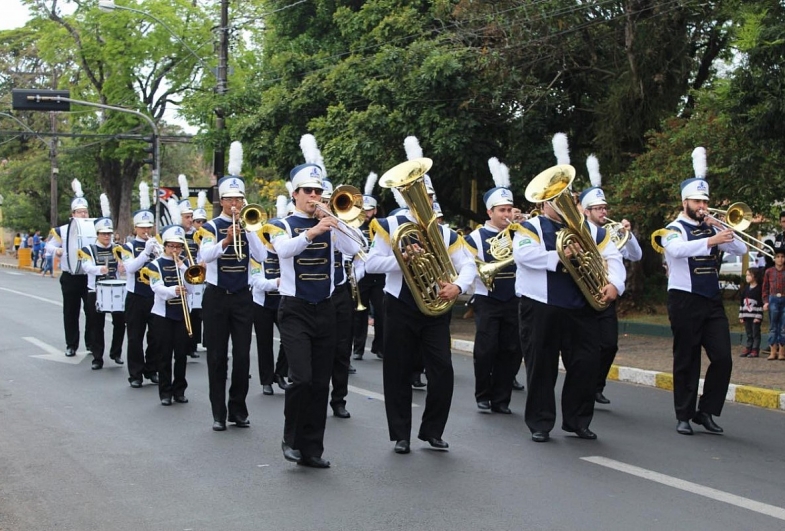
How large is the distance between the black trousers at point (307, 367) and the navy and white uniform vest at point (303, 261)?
0.25 ft

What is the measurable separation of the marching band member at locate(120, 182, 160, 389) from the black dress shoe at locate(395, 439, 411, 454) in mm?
4852

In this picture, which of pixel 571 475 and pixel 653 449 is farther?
pixel 653 449

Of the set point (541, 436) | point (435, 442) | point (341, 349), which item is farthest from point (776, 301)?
point (435, 442)

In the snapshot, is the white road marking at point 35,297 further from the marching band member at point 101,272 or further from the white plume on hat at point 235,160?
the white plume on hat at point 235,160

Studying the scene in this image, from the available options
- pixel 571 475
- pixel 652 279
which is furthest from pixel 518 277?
pixel 652 279

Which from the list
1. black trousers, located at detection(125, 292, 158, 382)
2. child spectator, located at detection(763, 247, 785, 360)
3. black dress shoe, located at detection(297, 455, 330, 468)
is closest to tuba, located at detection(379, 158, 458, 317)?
black dress shoe, located at detection(297, 455, 330, 468)

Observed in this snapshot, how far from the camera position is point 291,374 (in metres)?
7.89

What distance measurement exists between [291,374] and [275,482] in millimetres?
812

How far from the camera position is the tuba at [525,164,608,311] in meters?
8.61

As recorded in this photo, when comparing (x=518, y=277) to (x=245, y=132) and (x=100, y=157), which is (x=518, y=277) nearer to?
(x=245, y=132)

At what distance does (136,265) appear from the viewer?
12.5 metres

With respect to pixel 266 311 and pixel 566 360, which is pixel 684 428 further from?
pixel 266 311

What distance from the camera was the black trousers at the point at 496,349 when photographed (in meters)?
10.5

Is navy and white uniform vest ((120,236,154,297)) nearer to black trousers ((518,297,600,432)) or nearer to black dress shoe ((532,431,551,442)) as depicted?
black trousers ((518,297,600,432))
